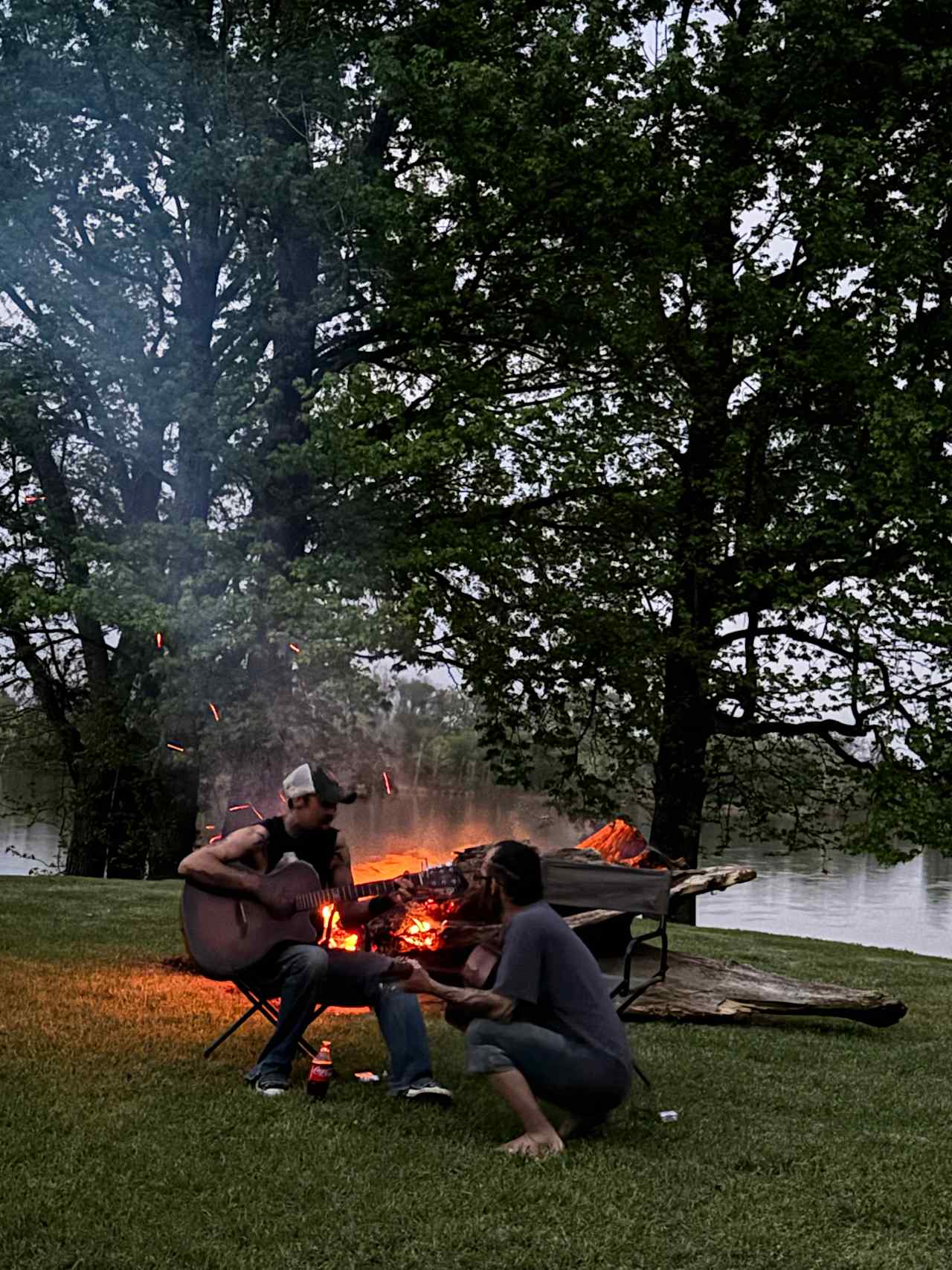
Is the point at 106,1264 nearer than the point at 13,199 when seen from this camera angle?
Yes

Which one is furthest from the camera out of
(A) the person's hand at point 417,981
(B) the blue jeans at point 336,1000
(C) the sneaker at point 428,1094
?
(B) the blue jeans at point 336,1000

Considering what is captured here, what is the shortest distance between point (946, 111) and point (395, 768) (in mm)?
11121

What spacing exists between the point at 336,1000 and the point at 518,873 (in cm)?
141

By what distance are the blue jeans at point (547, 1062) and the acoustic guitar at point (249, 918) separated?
1.32m

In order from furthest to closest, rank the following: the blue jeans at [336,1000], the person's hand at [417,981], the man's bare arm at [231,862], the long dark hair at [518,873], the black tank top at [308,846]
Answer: the black tank top at [308,846]
the man's bare arm at [231,862]
the blue jeans at [336,1000]
the person's hand at [417,981]
the long dark hair at [518,873]

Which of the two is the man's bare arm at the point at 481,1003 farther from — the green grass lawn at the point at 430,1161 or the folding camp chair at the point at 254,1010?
the folding camp chair at the point at 254,1010

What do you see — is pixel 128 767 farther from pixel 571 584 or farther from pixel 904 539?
pixel 904 539

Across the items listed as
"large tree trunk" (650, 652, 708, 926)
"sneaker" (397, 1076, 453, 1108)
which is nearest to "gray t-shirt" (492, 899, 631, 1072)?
"sneaker" (397, 1076, 453, 1108)

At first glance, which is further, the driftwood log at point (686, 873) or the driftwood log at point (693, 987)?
the driftwood log at point (686, 873)

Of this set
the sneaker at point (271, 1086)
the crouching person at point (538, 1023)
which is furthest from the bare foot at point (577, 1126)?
the sneaker at point (271, 1086)

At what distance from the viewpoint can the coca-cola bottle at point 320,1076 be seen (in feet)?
20.2

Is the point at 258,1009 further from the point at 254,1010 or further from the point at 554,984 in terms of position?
the point at 554,984

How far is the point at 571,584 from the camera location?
18.5 meters

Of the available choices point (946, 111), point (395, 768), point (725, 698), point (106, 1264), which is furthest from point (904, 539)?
point (106, 1264)
